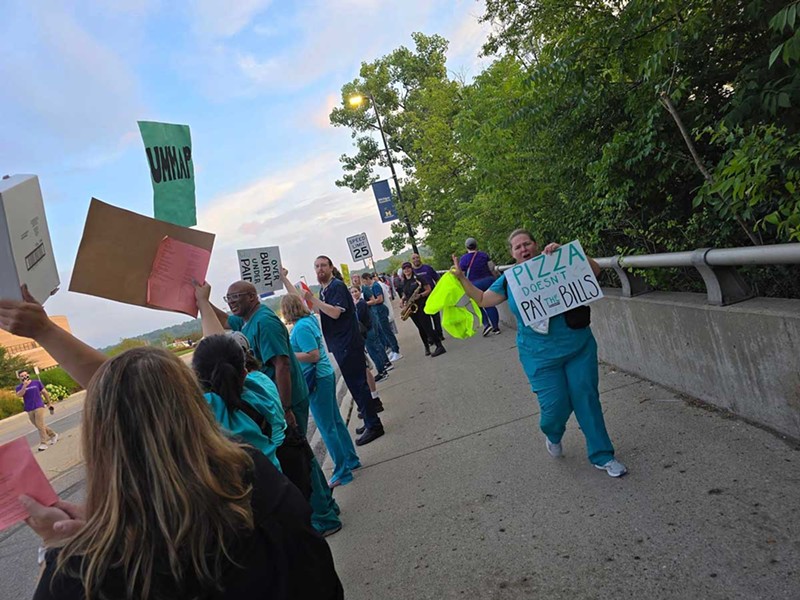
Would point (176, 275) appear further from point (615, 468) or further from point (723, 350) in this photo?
point (723, 350)

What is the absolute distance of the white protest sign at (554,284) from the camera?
425 cm

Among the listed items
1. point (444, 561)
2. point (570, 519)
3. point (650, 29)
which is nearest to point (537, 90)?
point (650, 29)

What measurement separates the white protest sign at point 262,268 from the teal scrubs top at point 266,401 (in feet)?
9.74

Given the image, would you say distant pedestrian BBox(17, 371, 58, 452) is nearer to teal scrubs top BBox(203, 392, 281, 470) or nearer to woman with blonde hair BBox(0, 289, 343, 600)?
teal scrubs top BBox(203, 392, 281, 470)

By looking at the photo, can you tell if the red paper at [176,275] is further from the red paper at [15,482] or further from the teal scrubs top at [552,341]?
the teal scrubs top at [552,341]

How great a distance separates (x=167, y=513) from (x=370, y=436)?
17.5ft

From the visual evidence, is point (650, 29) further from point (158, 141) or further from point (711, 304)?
point (158, 141)

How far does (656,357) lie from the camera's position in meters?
5.49

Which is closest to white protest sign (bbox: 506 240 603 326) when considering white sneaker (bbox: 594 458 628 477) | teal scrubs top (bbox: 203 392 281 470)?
white sneaker (bbox: 594 458 628 477)

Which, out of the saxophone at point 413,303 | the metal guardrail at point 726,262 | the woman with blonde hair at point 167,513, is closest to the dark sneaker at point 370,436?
the metal guardrail at point 726,262

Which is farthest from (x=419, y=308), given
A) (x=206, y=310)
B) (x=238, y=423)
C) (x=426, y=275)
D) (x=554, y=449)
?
(x=238, y=423)

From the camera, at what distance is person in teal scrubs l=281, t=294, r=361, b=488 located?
5309mm

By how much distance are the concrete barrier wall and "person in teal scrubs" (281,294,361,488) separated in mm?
3041

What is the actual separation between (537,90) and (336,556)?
15.4ft
